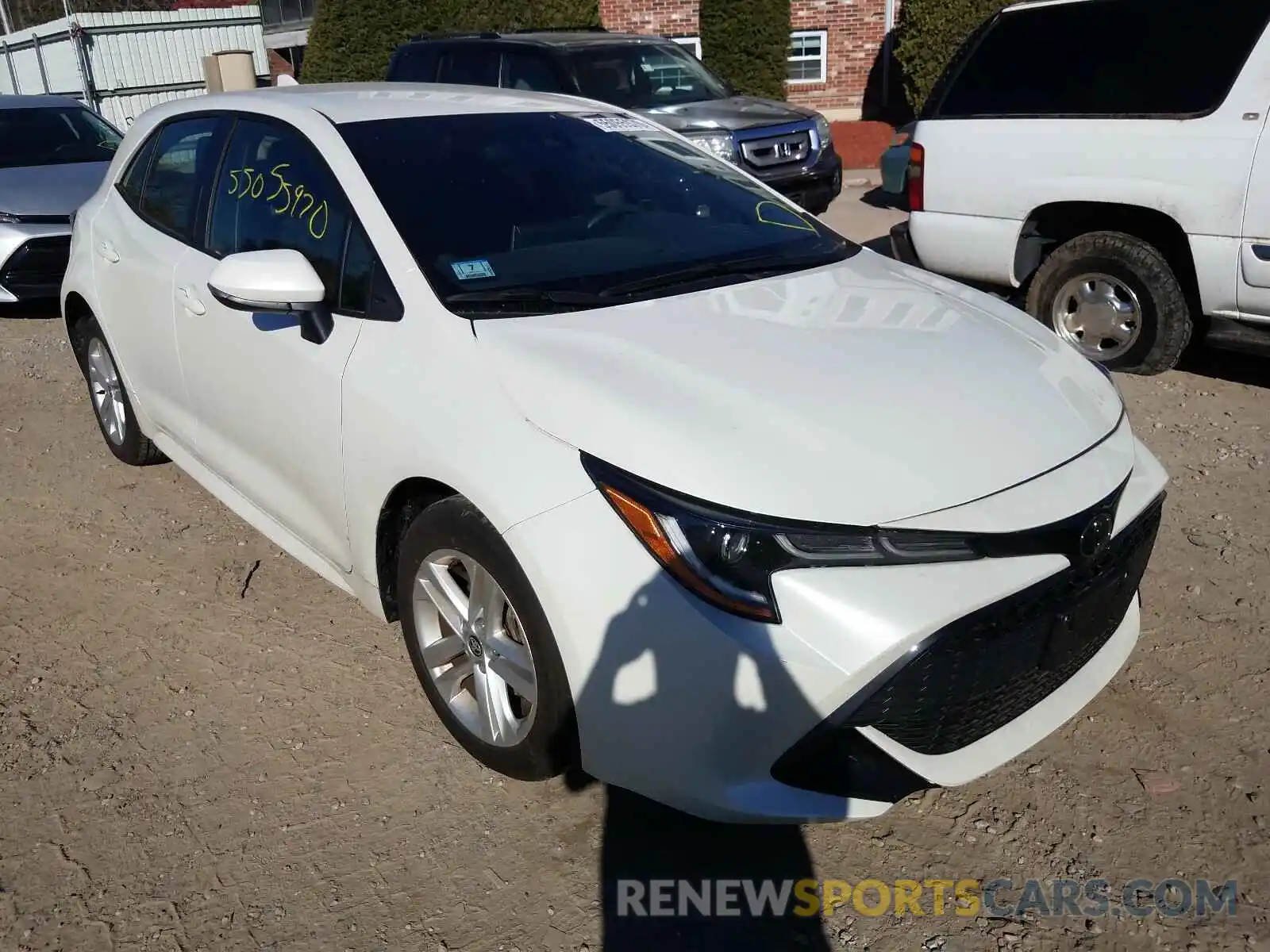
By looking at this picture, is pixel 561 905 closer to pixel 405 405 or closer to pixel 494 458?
pixel 494 458

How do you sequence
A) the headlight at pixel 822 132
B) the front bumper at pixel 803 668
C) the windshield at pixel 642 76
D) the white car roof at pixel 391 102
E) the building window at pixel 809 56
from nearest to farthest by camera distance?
the front bumper at pixel 803 668 < the white car roof at pixel 391 102 < the windshield at pixel 642 76 < the headlight at pixel 822 132 < the building window at pixel 809 56

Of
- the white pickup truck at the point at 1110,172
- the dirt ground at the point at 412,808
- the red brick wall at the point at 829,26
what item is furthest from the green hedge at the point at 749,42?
the dirt ground at the point at 412,808

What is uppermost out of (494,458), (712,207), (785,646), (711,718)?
(712,207)

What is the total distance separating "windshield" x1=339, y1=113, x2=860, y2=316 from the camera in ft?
9.85

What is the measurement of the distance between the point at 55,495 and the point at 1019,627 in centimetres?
Result: 438

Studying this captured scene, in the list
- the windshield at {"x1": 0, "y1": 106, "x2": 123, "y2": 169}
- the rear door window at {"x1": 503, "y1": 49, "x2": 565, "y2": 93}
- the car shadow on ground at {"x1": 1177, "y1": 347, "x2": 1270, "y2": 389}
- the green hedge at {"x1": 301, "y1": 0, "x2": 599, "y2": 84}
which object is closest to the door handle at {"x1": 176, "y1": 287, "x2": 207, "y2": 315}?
the car shadow on ground at {"x1": 1177, "y1": 347, "x2": 1270, "y2": 389}

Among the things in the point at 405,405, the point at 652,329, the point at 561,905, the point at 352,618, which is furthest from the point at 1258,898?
the point at 352,618

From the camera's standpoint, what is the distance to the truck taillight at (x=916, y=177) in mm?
6262

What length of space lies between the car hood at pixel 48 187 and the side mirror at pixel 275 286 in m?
6.09

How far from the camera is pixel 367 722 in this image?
126 inches

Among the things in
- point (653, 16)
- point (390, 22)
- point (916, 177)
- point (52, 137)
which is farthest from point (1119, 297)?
point (390, 22)

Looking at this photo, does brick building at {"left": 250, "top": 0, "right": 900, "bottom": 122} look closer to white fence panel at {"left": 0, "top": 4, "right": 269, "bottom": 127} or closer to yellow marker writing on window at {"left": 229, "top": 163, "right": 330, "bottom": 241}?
white fence panel at {"left": 0, "top": 4, "right": 269, "bottom": 127}

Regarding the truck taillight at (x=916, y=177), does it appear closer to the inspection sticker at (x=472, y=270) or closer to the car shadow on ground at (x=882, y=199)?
the inspection sticker at (x=472, y=270)

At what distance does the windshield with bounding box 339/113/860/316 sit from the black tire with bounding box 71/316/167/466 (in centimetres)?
215
